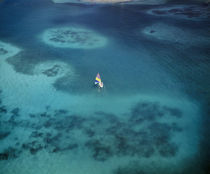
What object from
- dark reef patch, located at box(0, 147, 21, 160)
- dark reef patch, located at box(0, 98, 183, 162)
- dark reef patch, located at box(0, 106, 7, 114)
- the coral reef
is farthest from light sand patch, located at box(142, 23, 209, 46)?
dark reef patch, located at box(0, 147, 21, 160)

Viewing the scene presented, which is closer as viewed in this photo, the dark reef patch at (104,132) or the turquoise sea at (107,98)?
the turquoise sea at (107,98)

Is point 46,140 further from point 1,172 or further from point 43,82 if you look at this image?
point 43,82

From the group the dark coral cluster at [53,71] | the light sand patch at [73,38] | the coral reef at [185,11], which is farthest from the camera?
the coral reef at [185,11]

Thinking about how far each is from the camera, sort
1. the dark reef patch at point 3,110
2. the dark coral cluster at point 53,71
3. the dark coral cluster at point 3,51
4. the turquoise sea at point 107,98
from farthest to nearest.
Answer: the dark coral cluster at point 3,51 < the dark coral cluster at point 53,71 < the dark reef patch at point 3,110 < the turquoise sea at point 107,98

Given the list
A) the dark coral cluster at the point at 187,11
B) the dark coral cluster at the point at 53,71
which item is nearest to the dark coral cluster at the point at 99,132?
the dark coral cluster at the point at 53,71

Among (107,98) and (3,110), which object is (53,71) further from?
(107,98)

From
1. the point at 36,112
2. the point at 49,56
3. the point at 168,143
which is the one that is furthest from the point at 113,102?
the point at 49,56

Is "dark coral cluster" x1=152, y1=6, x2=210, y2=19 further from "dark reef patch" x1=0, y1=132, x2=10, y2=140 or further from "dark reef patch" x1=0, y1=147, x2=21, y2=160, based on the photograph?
"dark reef patch" x1=0, y1=147, x2=21, y2=160

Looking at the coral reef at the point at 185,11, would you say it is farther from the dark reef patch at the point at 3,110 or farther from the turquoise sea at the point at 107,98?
the dark reef patch at the point at 3,110
